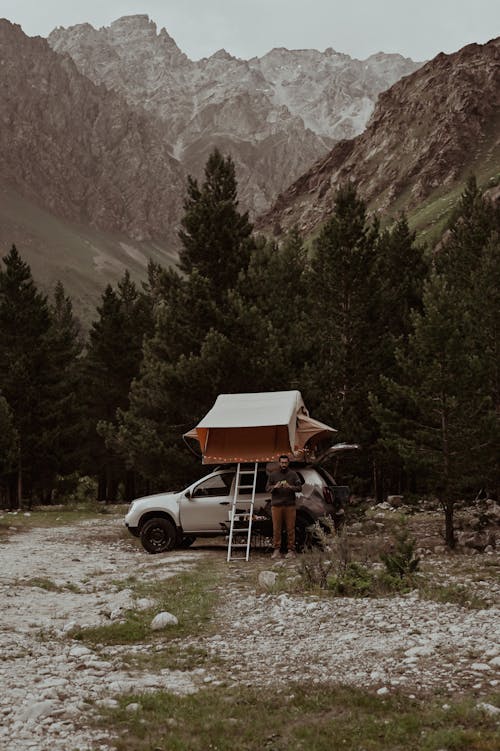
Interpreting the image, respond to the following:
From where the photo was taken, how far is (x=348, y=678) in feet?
21.8

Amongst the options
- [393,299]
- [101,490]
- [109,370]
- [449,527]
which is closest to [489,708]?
[449,527]

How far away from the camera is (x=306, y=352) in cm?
2578

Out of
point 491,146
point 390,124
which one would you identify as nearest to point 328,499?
point 491,146

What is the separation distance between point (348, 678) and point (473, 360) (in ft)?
35.4

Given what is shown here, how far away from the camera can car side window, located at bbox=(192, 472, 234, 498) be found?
17.1 metres

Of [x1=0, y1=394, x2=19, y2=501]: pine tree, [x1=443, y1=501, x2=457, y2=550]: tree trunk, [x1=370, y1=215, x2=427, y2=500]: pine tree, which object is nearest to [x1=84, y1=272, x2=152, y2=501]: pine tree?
[x1=0, y1=394, x2=19, y2=501]: pine tree

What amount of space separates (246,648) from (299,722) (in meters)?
2.45

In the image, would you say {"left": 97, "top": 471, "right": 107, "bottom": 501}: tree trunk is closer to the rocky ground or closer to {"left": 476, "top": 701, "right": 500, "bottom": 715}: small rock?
the rocky ground

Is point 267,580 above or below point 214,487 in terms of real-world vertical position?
below

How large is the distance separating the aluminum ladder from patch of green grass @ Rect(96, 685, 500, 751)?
30.4 ft

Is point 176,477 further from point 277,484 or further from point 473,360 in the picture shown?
point 473,360

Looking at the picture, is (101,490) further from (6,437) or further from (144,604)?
(144,604)

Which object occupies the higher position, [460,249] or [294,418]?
[460,249]

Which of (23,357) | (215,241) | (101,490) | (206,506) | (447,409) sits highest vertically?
(215,241)
